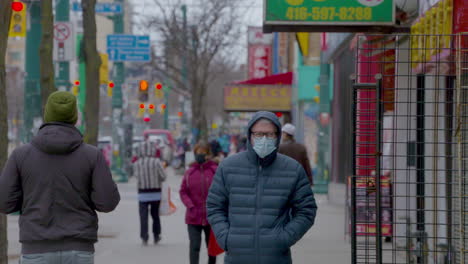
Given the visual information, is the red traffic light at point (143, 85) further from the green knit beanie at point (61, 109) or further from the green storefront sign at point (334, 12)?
the green knit beanie at point (61, 109)

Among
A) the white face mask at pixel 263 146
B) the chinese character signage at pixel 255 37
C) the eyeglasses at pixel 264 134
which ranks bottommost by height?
the white face mask at pixel 263 146

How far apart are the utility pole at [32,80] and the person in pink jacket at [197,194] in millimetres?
10167

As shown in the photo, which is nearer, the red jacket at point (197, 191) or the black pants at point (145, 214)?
the red jacket at point (197, 191)

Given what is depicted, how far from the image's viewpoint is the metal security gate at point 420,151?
21.5 ft

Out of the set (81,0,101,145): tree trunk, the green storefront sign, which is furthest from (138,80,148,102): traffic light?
the green storefront sign

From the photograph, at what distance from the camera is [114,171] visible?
33.9m

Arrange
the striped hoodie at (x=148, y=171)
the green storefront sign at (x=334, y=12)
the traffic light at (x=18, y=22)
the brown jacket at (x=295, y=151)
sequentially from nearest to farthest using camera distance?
the green storefront sign at (x=334, y=12), the striped hoodie at (x=148, y=171), the brown jacket at (x=295, y=151), the traffic light at (x=18, y=22)

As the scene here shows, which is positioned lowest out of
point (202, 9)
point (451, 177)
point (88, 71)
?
point (451, 177)

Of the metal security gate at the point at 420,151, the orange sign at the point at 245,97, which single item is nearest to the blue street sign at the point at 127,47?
the orange sign at the point at 245,97

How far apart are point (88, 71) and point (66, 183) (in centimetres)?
1258

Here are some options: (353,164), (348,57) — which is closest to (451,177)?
(353,164)

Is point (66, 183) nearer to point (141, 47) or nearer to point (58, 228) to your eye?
point (58, 228)

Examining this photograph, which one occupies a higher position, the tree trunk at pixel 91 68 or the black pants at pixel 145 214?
the tree trunk at pixel 91 68

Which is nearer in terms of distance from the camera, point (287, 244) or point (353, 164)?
point (287, 244)
